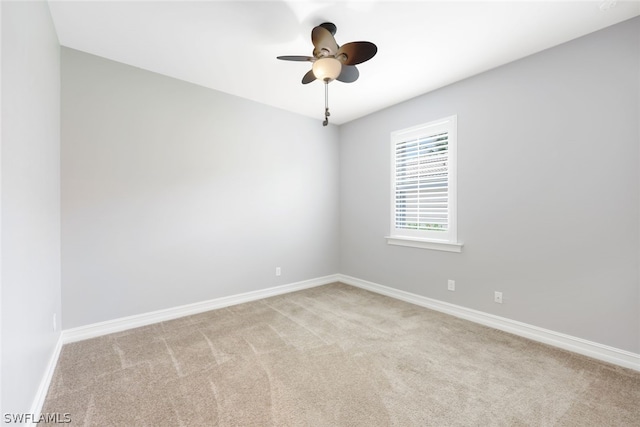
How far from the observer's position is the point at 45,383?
6.23ft

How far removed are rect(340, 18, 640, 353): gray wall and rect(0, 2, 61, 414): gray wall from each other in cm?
364

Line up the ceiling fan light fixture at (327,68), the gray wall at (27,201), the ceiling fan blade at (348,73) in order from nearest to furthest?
the gray wall at (27,201) < the ceiling fan light fixture at (327,68) < the ceiling fan blade at (348,73)

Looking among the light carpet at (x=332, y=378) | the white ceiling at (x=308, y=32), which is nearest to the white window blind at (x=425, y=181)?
the white ceiling at (x=308, y=32)

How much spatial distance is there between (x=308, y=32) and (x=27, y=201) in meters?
2.31

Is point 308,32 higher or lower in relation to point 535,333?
higher

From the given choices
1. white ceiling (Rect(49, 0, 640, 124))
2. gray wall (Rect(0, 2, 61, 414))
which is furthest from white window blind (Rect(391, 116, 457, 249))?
gray wall (Rect(0, 2, 61, 414))

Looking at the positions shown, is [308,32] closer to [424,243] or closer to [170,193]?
[170,193]

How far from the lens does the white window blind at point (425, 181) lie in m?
3.33

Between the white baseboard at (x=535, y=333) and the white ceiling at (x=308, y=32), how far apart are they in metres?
2.66

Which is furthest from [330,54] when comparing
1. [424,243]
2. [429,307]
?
[429,307]

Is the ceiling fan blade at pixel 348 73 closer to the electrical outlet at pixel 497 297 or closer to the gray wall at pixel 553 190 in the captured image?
the gray wall at pixel 553 190

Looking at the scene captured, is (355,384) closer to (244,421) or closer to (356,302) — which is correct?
(244,421)

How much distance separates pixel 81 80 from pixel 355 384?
143 inches

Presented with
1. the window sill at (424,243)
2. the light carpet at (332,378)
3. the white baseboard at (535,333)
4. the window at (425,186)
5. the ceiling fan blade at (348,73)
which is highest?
the ceiling fan blade at (348,73)
